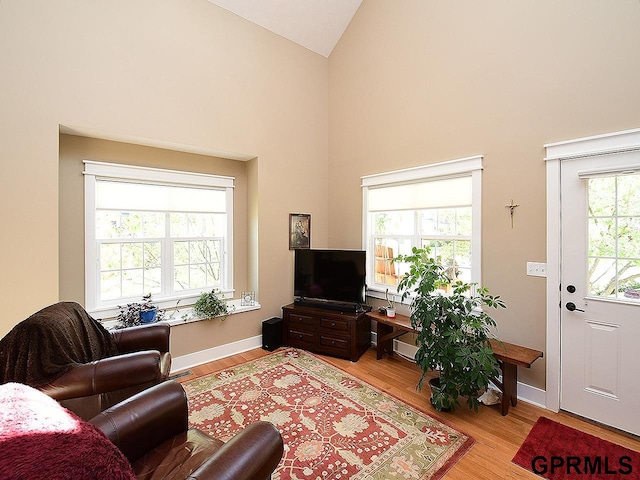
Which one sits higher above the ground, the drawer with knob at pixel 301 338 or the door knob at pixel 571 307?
the door knob at pixel 571 307

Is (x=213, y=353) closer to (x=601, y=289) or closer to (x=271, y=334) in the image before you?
(x=271, y=334)

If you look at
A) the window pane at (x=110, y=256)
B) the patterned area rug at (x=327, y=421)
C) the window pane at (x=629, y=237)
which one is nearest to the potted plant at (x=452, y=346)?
the patterned area rug at (x=327, y=421)

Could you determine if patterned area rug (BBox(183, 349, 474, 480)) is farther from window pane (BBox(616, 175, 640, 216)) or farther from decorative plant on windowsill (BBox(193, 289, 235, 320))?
window pane (BBox(616, 175, 640, 216))

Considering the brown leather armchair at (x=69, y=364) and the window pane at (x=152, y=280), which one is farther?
the window pane at (x=152, y=280)

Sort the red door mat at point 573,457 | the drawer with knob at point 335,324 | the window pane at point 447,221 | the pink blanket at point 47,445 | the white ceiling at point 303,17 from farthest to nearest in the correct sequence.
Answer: the white ceiling at point 303,17 < the drawer with knob at point 335,324 < the window pane at point 447,221 < the red door mat at point 573,457 < the pink blanket at point 47,445

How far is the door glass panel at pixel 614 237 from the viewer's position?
2.20m

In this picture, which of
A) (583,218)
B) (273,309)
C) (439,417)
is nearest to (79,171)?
(273,309)

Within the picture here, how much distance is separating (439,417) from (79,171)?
4.08 m

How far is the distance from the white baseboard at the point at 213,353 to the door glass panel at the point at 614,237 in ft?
11.7

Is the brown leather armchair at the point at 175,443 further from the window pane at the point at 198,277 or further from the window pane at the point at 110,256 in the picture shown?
the window pane at the point at 198,277

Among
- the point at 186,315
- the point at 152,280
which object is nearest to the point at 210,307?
the point at 186,315

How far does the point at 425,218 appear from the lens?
3.48 m

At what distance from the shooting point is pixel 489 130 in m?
2.85

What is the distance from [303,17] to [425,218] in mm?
3123
